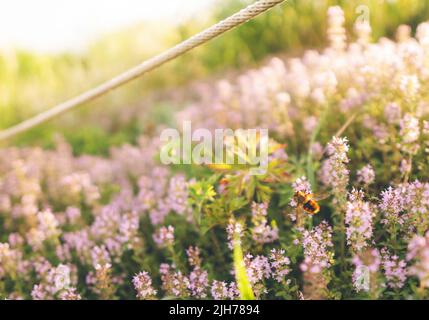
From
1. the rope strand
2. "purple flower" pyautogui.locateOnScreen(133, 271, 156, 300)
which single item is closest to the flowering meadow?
"purple flower" pyautogui.locateOnScreen(133, 271, 156, 300)

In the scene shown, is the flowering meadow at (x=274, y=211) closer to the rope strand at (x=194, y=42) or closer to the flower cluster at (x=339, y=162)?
the flower cluster at (x=339, y=162)

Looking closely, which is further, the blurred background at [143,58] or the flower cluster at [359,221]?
the blurred background at [143,58]

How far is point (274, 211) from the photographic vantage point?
8.06ft

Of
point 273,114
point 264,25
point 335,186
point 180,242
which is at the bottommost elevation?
point 180,242

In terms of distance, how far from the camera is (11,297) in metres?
2.41

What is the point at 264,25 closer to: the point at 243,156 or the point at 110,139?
the point at 110,139

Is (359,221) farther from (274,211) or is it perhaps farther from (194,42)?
(194,42)

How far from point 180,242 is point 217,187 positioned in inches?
14.9

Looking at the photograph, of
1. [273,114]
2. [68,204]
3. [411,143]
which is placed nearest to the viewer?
[411,143]

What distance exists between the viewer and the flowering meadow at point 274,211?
1.84 meters

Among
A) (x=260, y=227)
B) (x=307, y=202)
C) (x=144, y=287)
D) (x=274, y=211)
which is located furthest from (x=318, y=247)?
(x=144, y=287)

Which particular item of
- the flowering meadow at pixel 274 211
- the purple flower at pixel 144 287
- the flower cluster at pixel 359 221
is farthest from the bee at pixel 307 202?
the purple flower at pixel 144 287

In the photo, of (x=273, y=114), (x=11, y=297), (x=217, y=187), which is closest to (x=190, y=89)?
(x=273, y=114)

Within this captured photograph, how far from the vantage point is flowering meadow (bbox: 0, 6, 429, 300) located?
72.5 inches
